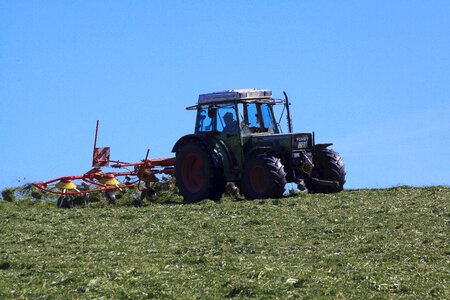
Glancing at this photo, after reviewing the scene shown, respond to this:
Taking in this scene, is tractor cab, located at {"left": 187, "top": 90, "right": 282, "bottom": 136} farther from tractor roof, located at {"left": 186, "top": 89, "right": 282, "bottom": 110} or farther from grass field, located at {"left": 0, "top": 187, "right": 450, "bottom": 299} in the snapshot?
grass field, located at {"left": 0, "top": 187, "right": 450, "bottom": 299}

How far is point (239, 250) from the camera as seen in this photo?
11.9 meters

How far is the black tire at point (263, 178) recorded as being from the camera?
1772 cm

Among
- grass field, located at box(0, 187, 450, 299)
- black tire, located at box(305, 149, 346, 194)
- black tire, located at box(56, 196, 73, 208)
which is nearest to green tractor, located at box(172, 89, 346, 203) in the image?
black tire, located at box(305, 149, 346, 194)

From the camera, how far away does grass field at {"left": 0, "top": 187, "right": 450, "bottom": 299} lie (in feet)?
30.6

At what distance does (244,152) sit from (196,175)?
1430 millimetres

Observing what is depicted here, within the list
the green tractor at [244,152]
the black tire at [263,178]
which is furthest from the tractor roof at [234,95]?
the black tire at [263,178]

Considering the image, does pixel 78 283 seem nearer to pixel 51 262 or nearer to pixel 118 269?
pixel 118 269

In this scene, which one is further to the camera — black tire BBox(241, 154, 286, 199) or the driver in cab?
the driver in cab

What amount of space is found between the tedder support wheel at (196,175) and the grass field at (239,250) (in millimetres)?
1800

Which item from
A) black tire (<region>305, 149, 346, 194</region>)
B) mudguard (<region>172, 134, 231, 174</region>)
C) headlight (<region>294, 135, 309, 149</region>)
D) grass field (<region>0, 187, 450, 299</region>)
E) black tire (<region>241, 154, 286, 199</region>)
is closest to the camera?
grass field (<region>0, 187, 450, 299</region>)

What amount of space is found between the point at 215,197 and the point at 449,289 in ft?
33.7

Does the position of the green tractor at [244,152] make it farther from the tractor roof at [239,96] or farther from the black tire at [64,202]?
the black tire at [64,202]

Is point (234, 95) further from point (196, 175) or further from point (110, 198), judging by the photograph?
point (110, 198)

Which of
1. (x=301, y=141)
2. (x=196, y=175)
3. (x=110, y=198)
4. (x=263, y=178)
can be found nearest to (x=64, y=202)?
(x=110, y=198)
